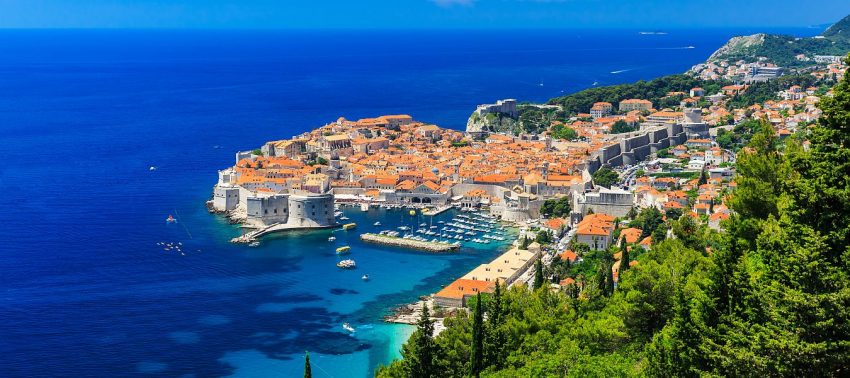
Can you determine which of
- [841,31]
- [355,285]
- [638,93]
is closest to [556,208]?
[355,285]

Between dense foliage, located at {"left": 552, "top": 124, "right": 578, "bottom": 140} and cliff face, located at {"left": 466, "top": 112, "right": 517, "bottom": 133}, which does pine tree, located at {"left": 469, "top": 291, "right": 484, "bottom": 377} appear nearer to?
dense foliage, located at {"left": 552, "top": 124, "right": 578, "bottom": 140}

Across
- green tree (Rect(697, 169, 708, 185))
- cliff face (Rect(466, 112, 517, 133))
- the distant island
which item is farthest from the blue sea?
green tree (Rect(697, 169, 708, 185))

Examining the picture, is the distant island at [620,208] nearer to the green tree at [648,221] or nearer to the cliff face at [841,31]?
the green tree at [648,221]

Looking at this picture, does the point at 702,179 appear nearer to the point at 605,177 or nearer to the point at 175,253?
the point at 605,177

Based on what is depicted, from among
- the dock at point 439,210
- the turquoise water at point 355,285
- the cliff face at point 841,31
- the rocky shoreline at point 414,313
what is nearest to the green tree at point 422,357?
the turquoise water at point 355,285

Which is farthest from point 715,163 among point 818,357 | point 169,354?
point 818,357

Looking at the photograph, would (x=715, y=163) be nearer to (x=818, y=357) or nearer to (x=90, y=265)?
(x=90, y=265)
